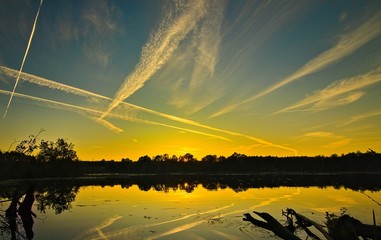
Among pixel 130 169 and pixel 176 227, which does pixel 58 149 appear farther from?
pixel 176 227

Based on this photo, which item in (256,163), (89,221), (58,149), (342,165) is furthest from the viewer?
(256,163)

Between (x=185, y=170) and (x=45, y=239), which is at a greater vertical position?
(x=185, y=170)

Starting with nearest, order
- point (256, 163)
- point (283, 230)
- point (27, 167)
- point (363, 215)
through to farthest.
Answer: point (283, 230) < point (363, 215) < point (27, 167) < point (256, 163)

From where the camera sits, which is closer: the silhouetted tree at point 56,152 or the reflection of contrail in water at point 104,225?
the reflection of contrail in water at point 104,225

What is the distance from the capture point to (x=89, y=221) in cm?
2592

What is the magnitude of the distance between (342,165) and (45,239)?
188673mm

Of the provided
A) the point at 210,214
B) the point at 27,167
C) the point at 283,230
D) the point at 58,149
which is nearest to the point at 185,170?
the point at 58,149

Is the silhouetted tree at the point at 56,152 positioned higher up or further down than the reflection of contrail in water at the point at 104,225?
higher up

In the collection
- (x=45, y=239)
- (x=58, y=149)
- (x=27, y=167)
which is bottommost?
(x=45, y=239)

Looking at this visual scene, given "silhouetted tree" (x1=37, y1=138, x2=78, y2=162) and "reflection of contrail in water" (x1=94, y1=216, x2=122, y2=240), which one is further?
"silhouetted tree" (x1=37, y1=138, x2=78, y2=162)

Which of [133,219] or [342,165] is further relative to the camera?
[342,165]

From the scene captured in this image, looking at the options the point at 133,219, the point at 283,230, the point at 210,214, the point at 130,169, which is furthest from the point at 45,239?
the point at 130,169

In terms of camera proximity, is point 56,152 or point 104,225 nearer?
point 104,225

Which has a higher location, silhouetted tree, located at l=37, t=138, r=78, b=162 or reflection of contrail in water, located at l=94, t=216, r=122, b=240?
silhouetted tree, located at l=37, t=138, r=78, b=162
